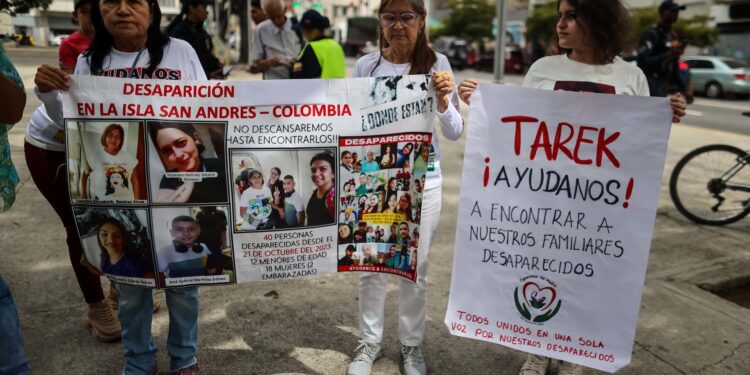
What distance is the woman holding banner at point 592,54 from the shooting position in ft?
7.73

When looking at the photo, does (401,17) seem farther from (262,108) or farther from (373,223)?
(373,223)

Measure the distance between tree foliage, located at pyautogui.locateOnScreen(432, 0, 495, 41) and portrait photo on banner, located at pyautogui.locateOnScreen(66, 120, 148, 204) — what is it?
159 feet

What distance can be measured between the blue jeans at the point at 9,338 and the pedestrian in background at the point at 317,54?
3.28m

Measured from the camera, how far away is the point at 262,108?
88.1 inches

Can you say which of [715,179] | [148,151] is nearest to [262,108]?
[148,151]

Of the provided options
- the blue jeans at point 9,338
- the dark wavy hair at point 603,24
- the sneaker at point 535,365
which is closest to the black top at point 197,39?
the blue jeans at point 9,338

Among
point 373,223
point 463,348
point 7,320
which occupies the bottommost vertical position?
point 463,348

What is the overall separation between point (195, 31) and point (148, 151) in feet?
8.27

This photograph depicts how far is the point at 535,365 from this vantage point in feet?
8.58

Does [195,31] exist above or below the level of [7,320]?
above

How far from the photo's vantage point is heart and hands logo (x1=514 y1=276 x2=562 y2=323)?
7.86 feet

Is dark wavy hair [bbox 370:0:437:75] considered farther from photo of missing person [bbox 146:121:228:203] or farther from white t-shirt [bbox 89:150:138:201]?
white t-shirt [bbox 89:150:138:201]

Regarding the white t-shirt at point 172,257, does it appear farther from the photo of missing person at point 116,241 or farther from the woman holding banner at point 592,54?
the woman holding banner at point 592,54

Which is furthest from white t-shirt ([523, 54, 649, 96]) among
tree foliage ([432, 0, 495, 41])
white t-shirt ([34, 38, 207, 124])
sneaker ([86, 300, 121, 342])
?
Result: tree foliage ([432, 0, 495, 41])
